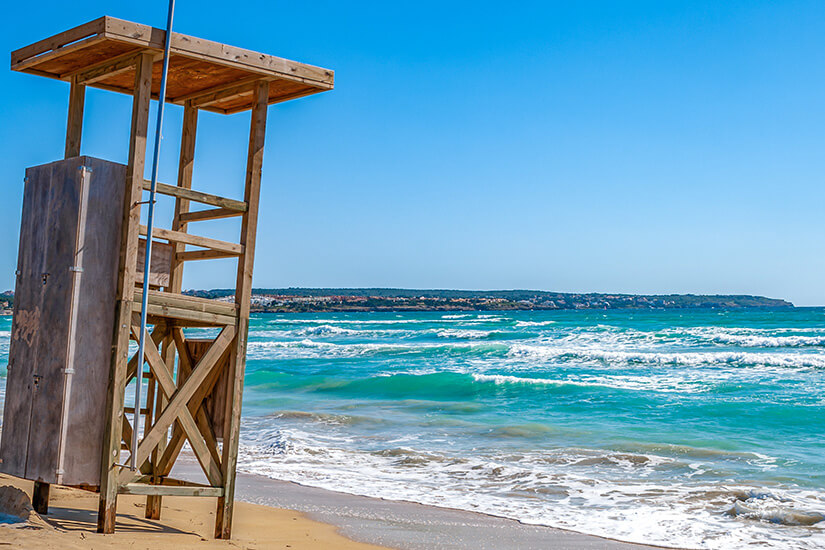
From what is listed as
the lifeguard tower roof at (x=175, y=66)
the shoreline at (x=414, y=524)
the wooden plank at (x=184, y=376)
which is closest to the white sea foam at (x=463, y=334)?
the shoreline at (x=414, y=524)

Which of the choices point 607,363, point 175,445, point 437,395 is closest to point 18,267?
point 175,445

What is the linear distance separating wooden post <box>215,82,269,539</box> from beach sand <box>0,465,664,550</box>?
388 mm

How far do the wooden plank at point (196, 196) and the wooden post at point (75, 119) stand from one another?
1.05 m

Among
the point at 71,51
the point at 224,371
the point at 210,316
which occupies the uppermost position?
the point at 71,51

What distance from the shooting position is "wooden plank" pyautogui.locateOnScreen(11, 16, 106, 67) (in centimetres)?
570

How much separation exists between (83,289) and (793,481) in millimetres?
8623

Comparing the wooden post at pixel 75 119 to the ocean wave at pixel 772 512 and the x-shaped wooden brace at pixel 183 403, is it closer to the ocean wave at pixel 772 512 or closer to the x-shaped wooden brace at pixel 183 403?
the x-shaped wooden brace at pixel 183 403

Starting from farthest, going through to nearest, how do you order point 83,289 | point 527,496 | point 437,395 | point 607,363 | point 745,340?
point 745,340 < point 607,363 < point 437,395 < point 527,496 < point 83,289

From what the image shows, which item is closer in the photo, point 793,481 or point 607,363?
point 793,481

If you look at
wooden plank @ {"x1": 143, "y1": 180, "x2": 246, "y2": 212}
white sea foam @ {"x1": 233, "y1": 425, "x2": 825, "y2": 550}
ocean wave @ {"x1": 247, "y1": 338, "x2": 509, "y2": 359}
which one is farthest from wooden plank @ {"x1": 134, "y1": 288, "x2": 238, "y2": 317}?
ocean wave @ {"x1": 247, "y1": 338, "x2": 509, "y2": 359}

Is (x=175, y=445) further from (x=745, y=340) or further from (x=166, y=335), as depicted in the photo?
(x=745, y=340)

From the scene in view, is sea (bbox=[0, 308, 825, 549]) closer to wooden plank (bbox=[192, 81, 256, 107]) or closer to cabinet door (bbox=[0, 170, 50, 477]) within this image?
cabinet door (bbox=[0, 170, 50, 477])

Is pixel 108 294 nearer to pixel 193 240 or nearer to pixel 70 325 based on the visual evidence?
pixel 70 325

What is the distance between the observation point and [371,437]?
14.0 meters
